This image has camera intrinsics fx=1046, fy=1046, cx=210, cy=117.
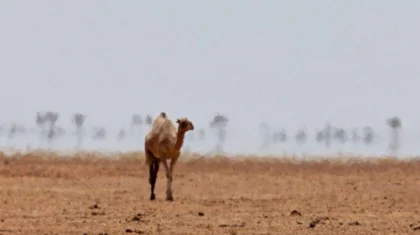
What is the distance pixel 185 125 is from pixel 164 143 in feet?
2.39

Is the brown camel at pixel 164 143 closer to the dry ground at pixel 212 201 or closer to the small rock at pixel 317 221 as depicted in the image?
the dry ground at pixel 212 201

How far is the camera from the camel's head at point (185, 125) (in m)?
24.8

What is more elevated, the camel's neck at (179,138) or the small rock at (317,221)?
the camel's neck at (179,138)

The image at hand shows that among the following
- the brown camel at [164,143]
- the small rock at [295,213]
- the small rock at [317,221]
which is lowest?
the small rock at [317,221]

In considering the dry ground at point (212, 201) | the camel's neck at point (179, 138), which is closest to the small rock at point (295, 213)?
the dry ground at point (212, 201)

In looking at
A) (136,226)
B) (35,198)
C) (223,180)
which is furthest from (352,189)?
(136,226)

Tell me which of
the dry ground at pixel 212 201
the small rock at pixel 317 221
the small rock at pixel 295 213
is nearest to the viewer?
the small rock at pixel 317 221

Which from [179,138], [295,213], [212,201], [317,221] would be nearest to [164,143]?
[179,138]

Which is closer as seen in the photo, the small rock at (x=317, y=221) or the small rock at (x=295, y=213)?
the small rock at (x=317, y=221)

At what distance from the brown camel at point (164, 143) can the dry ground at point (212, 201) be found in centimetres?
77

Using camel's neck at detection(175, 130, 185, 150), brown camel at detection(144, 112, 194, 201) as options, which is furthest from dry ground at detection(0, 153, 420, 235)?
camel's neck at detection(175, 130, 185, 150)

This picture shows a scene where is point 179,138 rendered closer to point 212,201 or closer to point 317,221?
point 212,201

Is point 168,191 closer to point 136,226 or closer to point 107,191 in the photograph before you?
point 107,191

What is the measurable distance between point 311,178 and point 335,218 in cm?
2013
